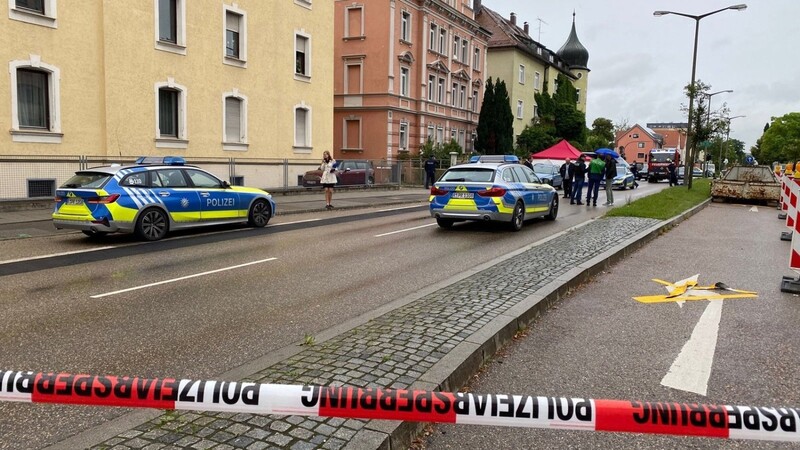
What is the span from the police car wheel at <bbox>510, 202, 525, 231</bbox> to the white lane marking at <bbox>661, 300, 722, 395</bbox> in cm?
763

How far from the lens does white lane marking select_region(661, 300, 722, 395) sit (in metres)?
4.54

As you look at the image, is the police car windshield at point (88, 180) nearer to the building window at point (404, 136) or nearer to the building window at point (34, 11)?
the building window at point (34, 11)

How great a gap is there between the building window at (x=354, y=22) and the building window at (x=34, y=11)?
23236mm

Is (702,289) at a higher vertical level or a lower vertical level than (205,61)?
lower

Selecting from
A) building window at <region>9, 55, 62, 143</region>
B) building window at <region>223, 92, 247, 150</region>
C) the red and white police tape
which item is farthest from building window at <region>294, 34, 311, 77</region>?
the red and white police tape

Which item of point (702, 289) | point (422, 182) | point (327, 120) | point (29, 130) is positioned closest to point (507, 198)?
point (702, 289)

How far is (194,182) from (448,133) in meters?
35.0

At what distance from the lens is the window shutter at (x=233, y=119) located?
2492cm

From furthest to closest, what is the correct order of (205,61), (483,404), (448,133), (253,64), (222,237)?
(448,133) → (253,64) → (205,61) → (222,237) → (483,404)

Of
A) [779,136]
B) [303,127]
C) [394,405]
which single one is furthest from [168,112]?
[779,136]

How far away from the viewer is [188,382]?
2371mm

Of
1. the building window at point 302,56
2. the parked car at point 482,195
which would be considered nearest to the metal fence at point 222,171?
the building window at point 302,56

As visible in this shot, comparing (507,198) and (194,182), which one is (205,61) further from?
(507,198)

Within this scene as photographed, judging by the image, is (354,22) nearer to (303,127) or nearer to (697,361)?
(303,127)
